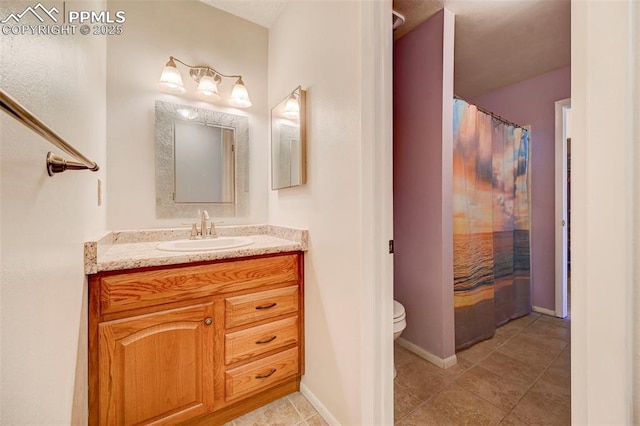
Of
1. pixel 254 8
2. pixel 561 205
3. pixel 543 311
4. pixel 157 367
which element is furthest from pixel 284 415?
pixel 561 205

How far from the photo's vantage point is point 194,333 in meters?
1.26

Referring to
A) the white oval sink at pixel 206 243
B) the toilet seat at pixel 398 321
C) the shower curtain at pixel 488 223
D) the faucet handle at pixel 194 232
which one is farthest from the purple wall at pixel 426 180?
the faucet handle at pixel 194 232

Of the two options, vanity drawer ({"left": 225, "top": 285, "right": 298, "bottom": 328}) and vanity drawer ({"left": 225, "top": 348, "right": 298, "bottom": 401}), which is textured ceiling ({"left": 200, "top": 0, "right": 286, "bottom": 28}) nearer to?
vanity drawer ({"left": 225, "top": 285, "right": 298, "bottom": 328})

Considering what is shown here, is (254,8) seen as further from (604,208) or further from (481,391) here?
(481,391)

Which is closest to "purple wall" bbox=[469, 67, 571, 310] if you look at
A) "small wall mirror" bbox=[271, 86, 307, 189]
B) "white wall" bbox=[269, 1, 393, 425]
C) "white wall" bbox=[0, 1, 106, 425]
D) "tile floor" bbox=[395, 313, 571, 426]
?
"tile floor" bbox=[395, 313, 571, 426]

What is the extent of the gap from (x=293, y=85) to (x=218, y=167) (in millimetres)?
778

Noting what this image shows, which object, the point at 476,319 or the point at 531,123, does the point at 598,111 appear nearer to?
the point at 476,319

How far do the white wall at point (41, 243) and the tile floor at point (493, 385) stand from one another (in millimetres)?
1470

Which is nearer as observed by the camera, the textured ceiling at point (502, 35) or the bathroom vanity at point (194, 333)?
the bathroom vanity at point (194, 333)

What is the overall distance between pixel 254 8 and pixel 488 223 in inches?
96.3

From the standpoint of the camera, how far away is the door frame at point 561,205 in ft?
8.47

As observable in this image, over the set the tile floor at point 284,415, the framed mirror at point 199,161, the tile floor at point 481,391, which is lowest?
the tile floor at point 284,415

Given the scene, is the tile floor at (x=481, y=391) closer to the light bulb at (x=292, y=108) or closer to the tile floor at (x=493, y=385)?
the tile floor at (x=493, y=385)

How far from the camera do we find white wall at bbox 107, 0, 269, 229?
159 centimetres
